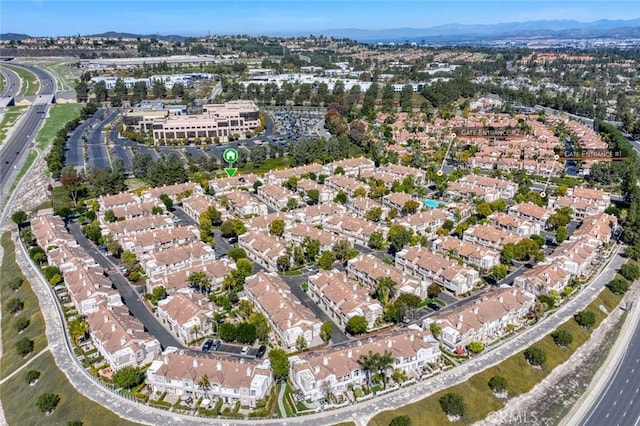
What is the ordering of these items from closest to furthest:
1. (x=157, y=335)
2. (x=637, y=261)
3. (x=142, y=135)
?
(x=157, y=335)
(x=637, y=261)
(x=142, y=135)

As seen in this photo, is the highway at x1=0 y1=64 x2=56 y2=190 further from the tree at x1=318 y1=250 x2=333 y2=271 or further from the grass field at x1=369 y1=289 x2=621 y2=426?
the grass field at x1=369 y1=289 x2=621 y2=426

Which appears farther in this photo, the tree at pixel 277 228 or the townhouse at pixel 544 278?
the tree at pixel 277 228

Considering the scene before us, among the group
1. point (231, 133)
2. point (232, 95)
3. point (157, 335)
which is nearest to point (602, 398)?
point (157, 335)

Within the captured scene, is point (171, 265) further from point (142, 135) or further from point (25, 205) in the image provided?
point (142, 135)

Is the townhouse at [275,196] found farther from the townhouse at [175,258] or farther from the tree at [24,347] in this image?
the tree at [24,347]

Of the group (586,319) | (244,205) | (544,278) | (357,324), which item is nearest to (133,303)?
(357,324)

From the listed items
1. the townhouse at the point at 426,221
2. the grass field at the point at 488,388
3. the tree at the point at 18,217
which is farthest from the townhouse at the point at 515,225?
the tree at the point at 18,217

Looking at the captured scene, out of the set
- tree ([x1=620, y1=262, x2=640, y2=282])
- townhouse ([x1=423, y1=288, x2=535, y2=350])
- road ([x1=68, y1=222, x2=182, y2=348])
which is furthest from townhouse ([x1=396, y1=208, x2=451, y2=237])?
road ([x1=68, y1=222, x2=182, y2=348])
